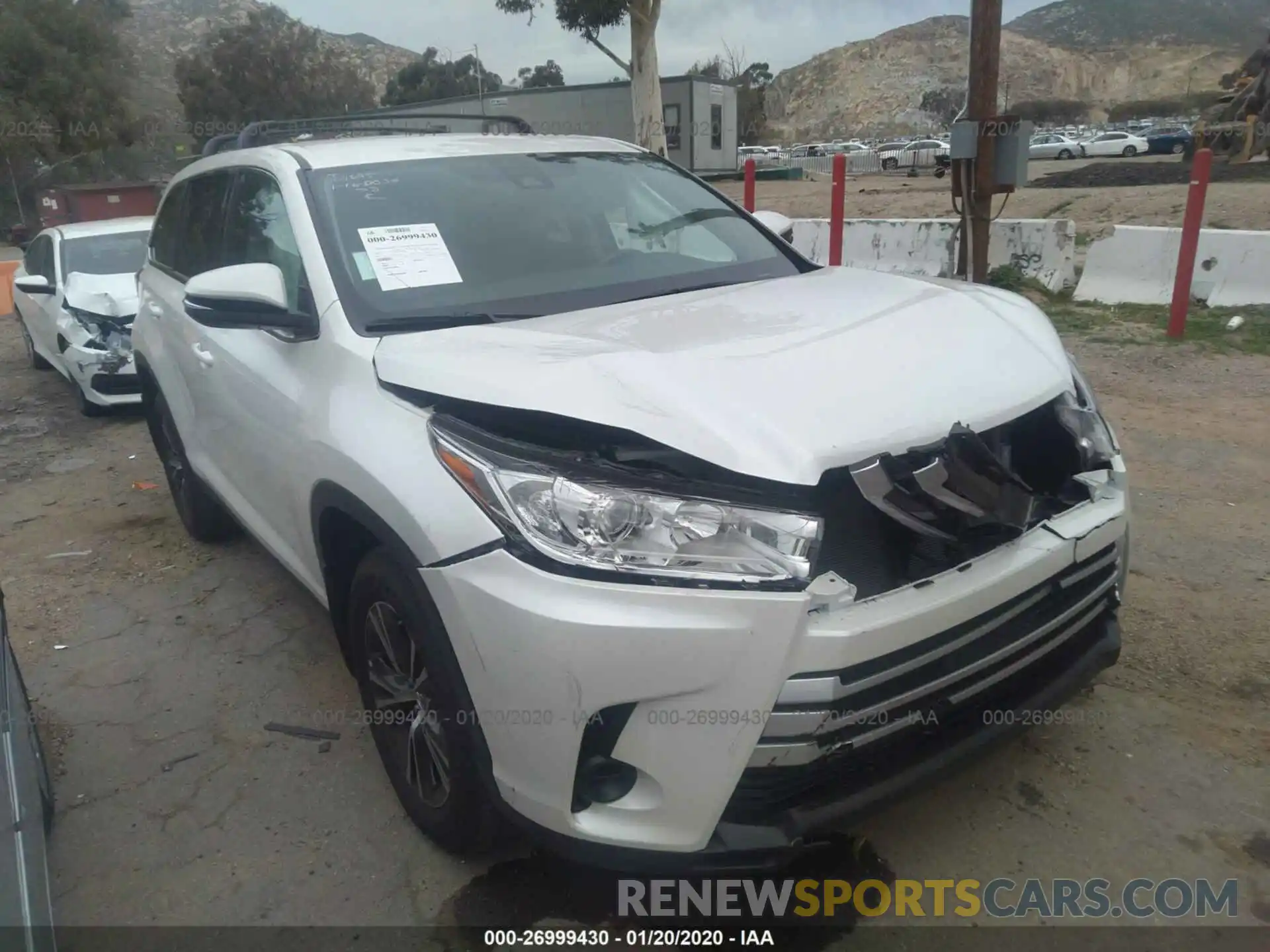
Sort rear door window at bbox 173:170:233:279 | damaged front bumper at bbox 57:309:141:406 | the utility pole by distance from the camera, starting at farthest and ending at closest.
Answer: damaged front bumper at bbox 57:309:141:406 < the utility pole < rear door window at bbox 173:170:233:279

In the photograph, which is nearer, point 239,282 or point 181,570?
point 239,282

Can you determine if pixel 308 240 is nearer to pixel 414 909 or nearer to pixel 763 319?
pixel 763 319

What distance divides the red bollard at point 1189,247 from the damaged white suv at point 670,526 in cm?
514

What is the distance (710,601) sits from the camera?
5.98ft

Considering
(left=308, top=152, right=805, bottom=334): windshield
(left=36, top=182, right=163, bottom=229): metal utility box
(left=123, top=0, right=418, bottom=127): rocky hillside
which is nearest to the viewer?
(left=308, top=152, right=805, bottom=334): windshield

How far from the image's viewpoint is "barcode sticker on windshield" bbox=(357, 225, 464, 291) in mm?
2771

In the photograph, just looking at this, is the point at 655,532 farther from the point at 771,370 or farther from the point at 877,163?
the point at 877,163

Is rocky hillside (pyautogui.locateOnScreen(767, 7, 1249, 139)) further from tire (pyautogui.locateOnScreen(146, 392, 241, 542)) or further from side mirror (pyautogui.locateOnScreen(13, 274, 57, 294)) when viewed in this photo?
tire (pyautogui.locateOnScreen(146, 392, 241, 542))

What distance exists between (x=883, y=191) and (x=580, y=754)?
23817 mm

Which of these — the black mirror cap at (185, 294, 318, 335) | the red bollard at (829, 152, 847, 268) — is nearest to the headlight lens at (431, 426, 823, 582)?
the black mirror cap at (185, 294, 318, 335)

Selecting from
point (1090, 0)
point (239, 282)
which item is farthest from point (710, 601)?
point (1090, 0)

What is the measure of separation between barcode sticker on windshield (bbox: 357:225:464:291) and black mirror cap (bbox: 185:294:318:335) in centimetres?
25

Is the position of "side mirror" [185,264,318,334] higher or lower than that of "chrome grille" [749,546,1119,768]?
higher
